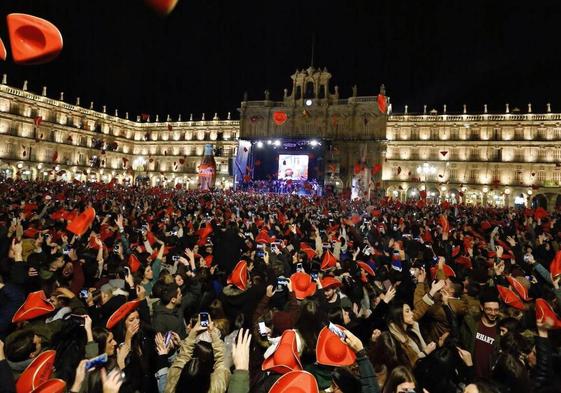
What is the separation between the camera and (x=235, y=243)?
8.08m

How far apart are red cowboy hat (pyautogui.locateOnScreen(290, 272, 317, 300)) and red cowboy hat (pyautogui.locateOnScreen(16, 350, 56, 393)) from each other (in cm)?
280

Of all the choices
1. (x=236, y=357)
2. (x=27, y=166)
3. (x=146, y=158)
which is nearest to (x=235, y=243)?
(x=236, y=357)

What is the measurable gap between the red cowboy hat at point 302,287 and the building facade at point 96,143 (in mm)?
41798

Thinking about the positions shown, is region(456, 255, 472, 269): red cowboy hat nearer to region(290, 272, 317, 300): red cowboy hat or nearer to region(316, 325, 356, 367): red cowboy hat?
region(290, 272, 317, 300): red cowboy hat

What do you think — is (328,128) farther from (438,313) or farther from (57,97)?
(438,313)

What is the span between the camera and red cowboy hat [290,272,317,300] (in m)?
4.89

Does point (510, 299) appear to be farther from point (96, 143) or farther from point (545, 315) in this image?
point (96, 143)

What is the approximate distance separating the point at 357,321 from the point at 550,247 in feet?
25.7

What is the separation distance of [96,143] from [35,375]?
2506 inches

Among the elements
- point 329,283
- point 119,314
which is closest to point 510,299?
point 329,283

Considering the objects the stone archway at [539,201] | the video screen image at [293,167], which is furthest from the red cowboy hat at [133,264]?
the stone archway at [539,201]

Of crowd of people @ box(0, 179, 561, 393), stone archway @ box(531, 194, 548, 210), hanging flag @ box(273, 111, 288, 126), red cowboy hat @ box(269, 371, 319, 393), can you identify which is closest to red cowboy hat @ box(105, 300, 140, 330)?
crowd of people @ box(0, 179, 561, 393)

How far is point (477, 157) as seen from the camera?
Result: 181ft

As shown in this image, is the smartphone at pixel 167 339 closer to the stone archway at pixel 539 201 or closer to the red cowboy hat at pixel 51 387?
the red cowboy hat at pixel 51 387
